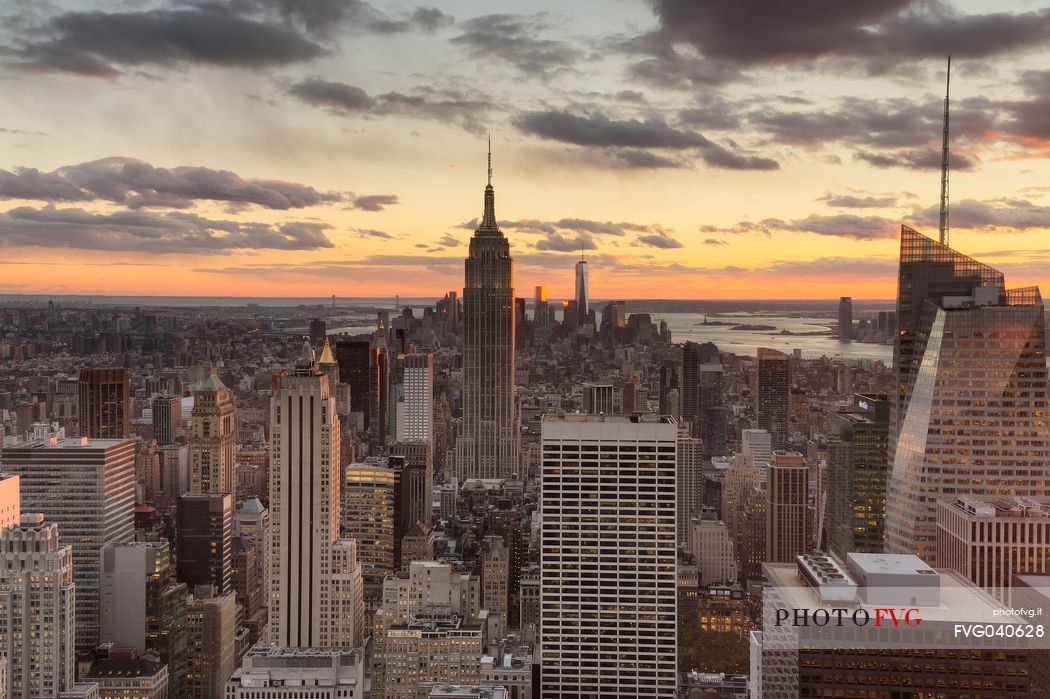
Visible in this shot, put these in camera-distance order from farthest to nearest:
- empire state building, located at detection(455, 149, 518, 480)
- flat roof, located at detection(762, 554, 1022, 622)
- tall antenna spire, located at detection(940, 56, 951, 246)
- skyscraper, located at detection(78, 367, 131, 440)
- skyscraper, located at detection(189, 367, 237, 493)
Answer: empire state building, located at detection(455, 149, 518, 480)
skyscraper, located at detection(189, 367, 237, 493)
skyscraper, located at detection(78, 367, 131, 440)
tall antenna spire, located at detection(940, 56, 951, 246)
flat roof, located at detection(762, 554, 1022, 622)

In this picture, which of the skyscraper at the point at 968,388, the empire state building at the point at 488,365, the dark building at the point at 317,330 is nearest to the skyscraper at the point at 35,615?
the dark building at the point at 317,330

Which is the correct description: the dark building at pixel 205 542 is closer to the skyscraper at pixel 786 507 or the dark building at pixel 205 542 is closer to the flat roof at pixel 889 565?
the skyscraper at pixel 786 507

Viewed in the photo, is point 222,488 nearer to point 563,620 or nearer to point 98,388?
point 98,388

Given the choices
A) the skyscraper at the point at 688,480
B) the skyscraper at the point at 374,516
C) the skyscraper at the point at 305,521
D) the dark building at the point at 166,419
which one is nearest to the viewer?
the skyscraper at the point at 305,521

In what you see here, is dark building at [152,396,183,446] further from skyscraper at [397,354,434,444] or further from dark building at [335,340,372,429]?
skyscraper at [397,354,434,444]

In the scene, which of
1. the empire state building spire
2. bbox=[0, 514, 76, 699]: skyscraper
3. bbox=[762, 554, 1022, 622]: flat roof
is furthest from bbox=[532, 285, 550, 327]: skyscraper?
bbox=[762, 554, 1022, 622]: flat roof

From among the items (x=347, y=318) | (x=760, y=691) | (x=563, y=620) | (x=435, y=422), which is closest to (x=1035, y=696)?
(x=760, y=691)
